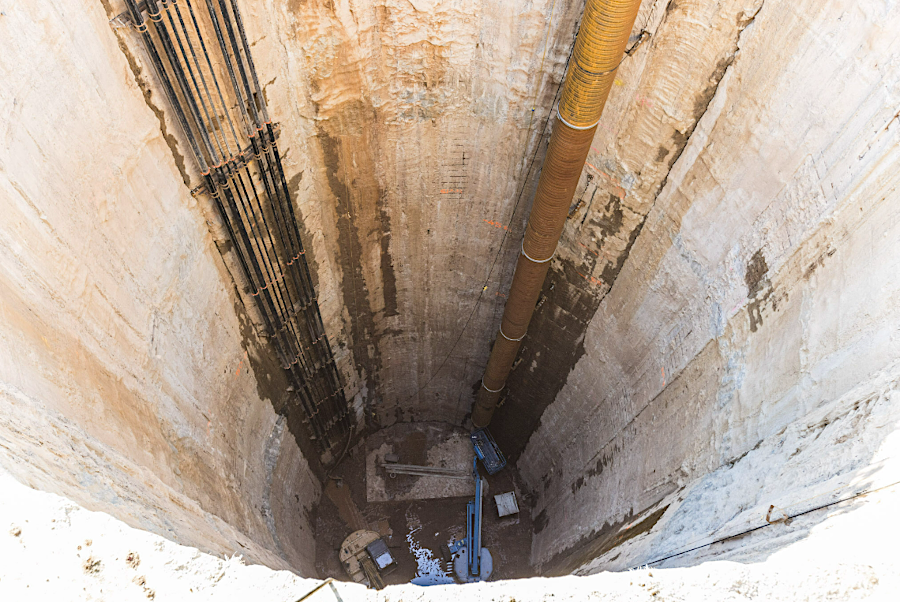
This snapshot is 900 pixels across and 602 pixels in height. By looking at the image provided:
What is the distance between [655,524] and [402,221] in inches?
181

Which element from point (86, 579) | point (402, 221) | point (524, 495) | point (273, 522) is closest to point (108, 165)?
point (86, 579)

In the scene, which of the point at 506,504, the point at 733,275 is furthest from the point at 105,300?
the point at 506,504

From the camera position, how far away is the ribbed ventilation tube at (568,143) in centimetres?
466

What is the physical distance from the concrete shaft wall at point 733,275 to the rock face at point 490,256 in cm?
2

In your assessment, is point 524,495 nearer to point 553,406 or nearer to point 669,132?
point 553,406

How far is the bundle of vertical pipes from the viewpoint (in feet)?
14.3

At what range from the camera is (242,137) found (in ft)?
17.1

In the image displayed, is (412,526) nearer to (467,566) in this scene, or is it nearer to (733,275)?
(467,566)

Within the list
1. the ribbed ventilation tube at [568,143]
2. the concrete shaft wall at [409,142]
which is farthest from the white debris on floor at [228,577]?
the concrete shaft wall at [409,142]

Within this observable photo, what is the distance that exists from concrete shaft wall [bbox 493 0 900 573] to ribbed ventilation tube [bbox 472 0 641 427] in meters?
0.62

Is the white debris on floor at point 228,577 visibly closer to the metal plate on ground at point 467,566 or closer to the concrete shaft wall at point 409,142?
the concrete shaft wall at point 409,142

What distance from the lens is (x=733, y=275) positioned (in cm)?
493

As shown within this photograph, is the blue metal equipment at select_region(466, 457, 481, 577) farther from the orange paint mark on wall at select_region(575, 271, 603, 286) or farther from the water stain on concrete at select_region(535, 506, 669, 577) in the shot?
the orange paint mark on wall at select_region(575, 271, 603, 286)

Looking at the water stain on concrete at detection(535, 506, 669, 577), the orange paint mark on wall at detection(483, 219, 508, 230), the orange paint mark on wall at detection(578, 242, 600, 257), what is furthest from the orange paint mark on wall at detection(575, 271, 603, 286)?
the water stain on concrete at detection(535, 506, 669, 577)
